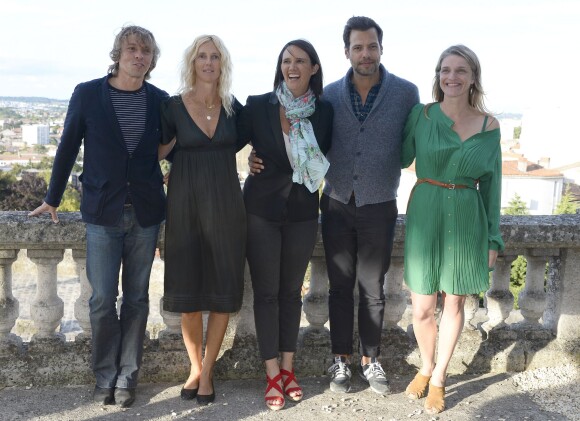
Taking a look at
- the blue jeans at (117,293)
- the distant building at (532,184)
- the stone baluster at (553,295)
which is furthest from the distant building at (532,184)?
Answer: the blue jeans at (117,293)

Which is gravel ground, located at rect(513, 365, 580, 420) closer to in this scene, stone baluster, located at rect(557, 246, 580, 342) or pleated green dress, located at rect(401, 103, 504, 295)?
stone baluster, located at rect(557, 246, 580, 342)

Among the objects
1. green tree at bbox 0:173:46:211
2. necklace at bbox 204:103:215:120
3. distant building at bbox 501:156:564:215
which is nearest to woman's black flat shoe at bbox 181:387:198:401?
necklace at bbox 204:103:215:120

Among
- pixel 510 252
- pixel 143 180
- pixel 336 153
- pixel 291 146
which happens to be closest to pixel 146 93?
pixel 143 180

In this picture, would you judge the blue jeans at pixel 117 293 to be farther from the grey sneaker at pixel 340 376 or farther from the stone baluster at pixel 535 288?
the stone baluster at pixel 535 288

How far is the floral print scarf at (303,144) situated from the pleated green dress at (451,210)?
1.94 ft

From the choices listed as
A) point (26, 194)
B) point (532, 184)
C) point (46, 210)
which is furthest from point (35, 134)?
point (46, 210)

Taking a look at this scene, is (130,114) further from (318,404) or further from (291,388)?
(318,404)

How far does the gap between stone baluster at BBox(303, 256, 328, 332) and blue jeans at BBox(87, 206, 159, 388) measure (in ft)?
3.46

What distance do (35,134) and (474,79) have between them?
5934 inches

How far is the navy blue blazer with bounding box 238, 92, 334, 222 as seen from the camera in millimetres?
3459

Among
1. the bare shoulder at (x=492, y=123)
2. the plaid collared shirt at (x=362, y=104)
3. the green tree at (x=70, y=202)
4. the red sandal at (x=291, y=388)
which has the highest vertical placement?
the plaid collared shirt at (x=362, y=104)

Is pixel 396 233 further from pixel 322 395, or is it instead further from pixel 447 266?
pixel 322 395

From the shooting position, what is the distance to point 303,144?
3383 mm

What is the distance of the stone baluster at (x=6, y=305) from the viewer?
3.63 m
